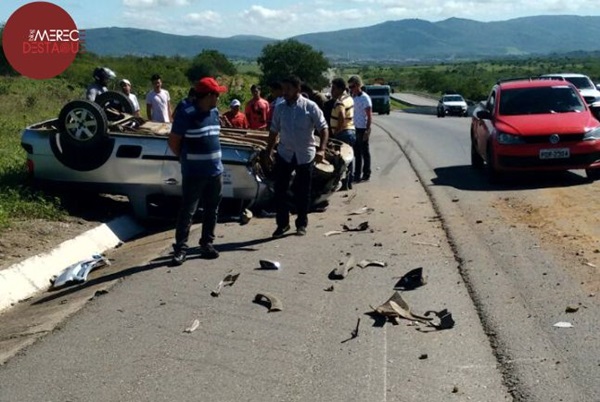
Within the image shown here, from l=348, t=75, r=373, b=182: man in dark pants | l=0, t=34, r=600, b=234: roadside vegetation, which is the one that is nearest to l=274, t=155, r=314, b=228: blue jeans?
l=0, t=34, r=600, b=234: roadside vegetation

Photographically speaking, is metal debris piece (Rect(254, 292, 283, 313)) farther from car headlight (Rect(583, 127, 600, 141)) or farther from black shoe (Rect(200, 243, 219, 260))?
car headlight (Rect(583, 127, 600, 141))

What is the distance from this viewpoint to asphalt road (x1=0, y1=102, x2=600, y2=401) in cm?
509

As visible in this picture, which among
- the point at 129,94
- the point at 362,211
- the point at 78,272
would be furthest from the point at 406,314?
the point at 129,94

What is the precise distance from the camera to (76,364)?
5.56 meters

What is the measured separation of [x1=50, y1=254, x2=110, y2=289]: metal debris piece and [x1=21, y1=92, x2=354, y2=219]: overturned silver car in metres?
1.95

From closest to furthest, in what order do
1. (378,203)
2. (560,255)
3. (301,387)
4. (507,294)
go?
(301,387) → (507,294) → (560,255) → (378,203)

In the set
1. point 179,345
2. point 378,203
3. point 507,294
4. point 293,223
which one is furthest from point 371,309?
point 378,203

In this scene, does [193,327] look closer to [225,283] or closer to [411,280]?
[225,283]

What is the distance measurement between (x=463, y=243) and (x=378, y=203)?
3.29 meters

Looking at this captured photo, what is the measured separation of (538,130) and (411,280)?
7.02m

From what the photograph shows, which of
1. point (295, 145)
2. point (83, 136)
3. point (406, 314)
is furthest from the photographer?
point (83, 136)

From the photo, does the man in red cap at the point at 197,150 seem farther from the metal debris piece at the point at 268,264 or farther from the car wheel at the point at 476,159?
the car wheel at the point at 476,159

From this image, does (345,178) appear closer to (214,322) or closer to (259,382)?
(214,322)

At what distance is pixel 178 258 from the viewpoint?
8414 mm
